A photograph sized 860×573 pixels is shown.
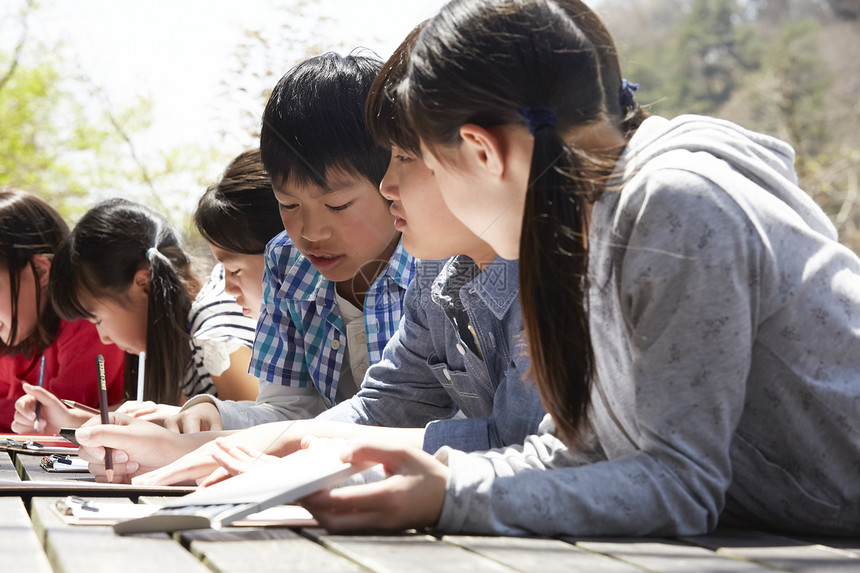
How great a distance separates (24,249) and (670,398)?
8.72 feet

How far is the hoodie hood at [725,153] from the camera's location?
0.98 m

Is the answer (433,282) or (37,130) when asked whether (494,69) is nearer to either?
(433,282)

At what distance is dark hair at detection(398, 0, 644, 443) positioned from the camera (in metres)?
0.94

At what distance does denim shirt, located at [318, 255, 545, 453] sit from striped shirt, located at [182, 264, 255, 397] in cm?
90

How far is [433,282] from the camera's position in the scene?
1.55 meters

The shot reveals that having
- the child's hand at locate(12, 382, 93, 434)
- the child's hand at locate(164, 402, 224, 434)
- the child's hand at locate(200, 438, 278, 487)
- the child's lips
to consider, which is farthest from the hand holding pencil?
the child's hand at locate(200, 438, 278, 487)

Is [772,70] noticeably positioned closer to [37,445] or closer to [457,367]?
[457,367]

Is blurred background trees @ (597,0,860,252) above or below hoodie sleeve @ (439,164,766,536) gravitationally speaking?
above

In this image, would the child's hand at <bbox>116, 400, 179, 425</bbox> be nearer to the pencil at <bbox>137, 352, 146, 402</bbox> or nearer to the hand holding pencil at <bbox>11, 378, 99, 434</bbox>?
the hand holding pencil at <bbox>11, 378, 99, 434</bbox>

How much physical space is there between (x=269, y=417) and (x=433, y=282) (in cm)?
57

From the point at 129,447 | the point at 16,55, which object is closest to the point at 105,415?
the point at 129,447

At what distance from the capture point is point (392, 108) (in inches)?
50.5

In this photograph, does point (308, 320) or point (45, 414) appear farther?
point (45, 414)

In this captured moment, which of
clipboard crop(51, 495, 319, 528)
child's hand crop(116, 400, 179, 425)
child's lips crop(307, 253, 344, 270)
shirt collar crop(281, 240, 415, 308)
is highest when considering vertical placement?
child's lips crop(307, 253, 344, 270)
